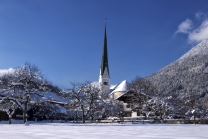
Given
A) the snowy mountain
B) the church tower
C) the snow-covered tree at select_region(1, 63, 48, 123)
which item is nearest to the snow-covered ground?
the snow-covered tree at select_region(1, 63, 48, 123)

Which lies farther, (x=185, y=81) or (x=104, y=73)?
(x=185, y=81)

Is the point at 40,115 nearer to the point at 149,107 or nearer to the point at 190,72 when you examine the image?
the point at 149,107

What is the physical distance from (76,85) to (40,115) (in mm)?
15687

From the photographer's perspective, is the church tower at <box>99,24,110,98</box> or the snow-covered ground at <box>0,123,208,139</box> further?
the church tower at <box>99,24,110,98</box>

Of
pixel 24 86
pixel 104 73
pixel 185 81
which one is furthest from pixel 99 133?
pixel 185 81

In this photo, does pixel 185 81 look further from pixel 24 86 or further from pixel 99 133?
pixel 99 133

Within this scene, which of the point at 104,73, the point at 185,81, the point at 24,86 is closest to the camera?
the point at 24,86

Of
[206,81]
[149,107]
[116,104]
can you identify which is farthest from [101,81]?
[206,81]

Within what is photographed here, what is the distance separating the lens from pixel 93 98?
3722 centimetres

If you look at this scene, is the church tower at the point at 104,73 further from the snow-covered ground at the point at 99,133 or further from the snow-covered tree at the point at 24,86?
the snow-covered ground at the point at 99,133

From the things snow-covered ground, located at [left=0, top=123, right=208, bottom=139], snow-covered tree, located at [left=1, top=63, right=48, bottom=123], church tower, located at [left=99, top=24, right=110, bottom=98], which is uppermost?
church tower, located at [left=99, top=24, right=110, bottom=98]

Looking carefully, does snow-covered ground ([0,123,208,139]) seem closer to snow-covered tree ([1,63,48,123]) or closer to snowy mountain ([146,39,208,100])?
snow-covered tree ([1,63,48,123])

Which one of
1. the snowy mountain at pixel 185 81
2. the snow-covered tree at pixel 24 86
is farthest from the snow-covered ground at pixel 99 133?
the snowy mountain at pixel 185 81

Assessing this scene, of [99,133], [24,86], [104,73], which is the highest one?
[104,73]
